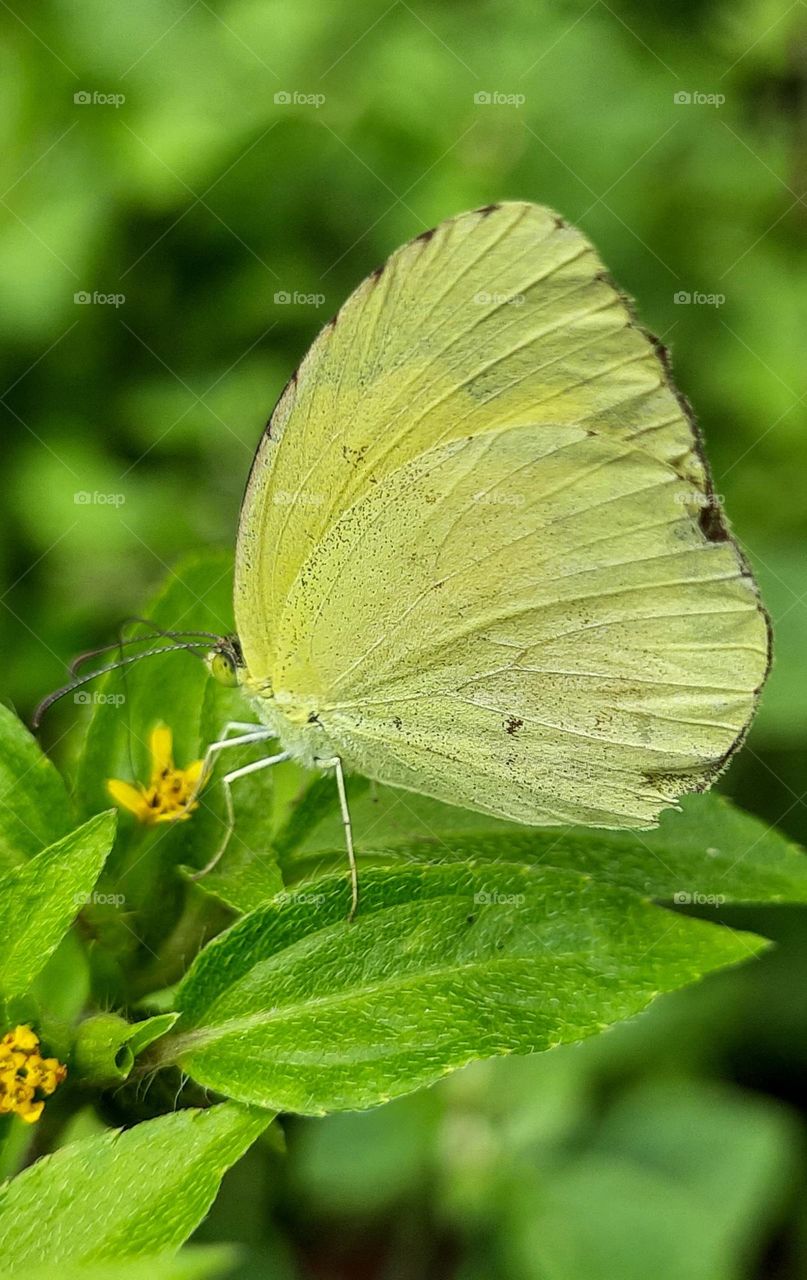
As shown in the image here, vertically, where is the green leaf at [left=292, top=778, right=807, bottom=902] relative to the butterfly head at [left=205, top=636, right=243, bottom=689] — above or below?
below

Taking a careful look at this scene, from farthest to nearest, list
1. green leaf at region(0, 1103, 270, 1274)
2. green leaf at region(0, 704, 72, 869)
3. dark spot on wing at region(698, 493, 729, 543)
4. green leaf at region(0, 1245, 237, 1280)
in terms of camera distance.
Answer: dark spot on wing at region(698, 493, 729, 543)
green leaf at region(0, 704, 72, 869)
green leaf at region(0, 1103, 270, 1274)
green leaf at region(0, 1245, 237, 1280)

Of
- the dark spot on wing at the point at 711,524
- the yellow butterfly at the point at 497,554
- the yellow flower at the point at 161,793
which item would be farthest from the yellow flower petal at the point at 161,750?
the dark spot on wing at the point at 711,524

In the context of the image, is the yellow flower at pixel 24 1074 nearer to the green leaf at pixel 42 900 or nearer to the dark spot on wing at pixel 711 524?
the green leaf at pixel 42 900

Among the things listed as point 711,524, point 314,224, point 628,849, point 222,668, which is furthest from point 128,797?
point 314,224

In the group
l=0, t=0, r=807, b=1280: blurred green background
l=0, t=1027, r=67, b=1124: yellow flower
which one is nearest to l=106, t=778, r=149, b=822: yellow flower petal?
l=0, t=1027, r=67, b=1124: yellow flower

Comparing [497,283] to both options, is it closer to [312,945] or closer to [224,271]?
[312,945]

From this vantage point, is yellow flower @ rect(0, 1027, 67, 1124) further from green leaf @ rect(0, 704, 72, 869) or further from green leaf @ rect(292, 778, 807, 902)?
green leaf @ rect(292, 778, 807, 902)

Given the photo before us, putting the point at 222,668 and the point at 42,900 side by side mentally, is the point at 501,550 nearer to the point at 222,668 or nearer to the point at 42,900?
the point at 222,668
